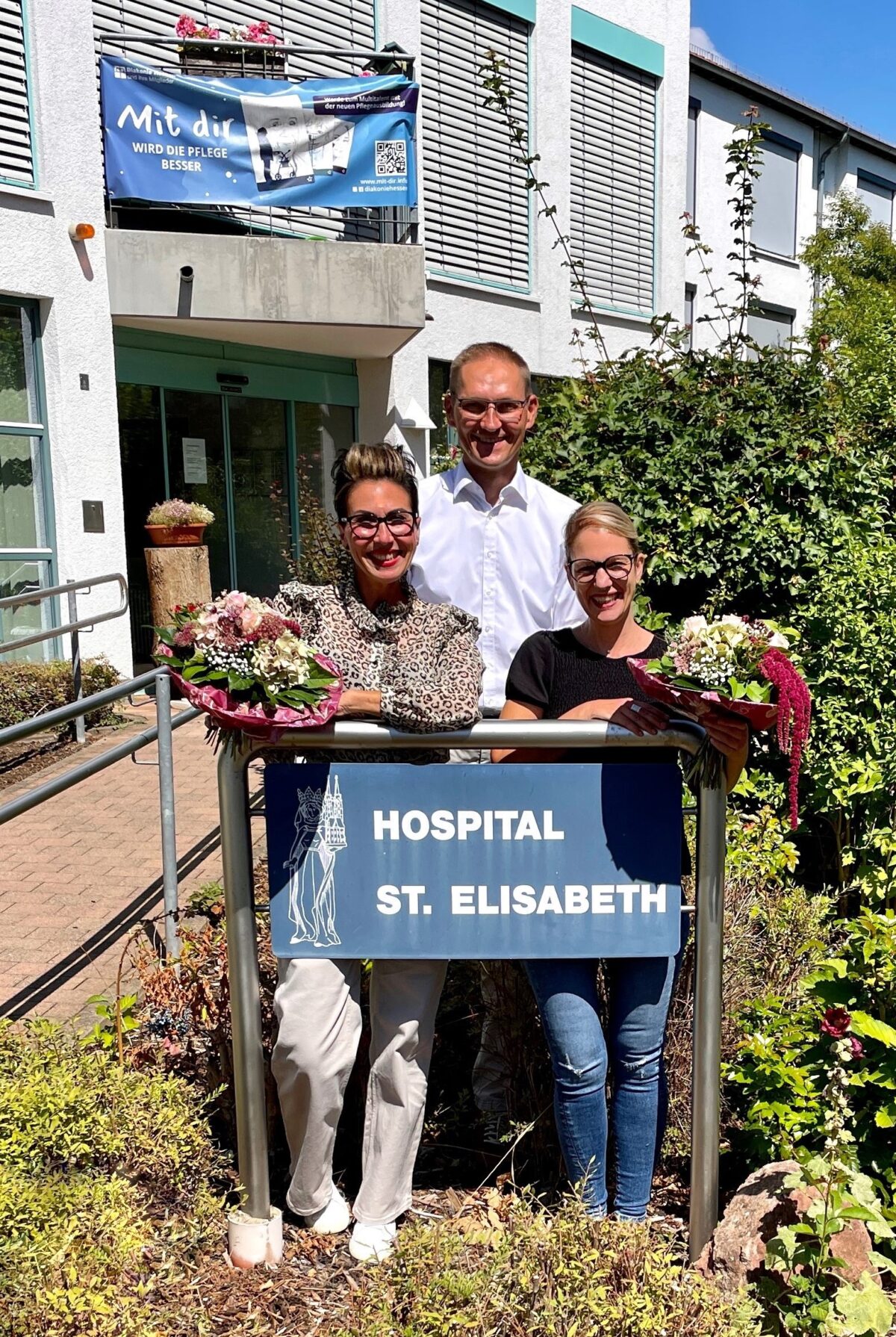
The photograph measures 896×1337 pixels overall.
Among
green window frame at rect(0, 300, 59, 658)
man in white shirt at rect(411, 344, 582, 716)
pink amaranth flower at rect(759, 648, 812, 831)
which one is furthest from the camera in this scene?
green window frame at rect(0, 300, 59, 658)

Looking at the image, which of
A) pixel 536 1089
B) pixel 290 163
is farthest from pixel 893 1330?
pixel 290 163

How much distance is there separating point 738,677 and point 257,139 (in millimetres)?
8621

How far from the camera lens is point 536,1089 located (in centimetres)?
293

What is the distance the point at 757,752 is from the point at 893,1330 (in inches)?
103

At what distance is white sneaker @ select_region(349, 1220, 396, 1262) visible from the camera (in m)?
2.50

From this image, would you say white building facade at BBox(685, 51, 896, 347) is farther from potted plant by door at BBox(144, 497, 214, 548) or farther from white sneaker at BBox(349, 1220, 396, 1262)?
white sneaker at BBox(349, 1220, 396, 1262)

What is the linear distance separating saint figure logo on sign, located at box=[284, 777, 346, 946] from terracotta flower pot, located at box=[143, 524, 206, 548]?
24.3ft

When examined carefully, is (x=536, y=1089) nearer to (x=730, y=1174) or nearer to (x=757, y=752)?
(x=730, y=1174)

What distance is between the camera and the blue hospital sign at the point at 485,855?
2346mm

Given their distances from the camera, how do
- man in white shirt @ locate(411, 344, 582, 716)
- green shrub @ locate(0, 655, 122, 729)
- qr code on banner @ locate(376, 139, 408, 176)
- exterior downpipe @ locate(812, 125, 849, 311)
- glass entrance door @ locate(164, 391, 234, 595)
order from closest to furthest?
man in white shirt @ locate(411, 344, 582, 716)
green shrub @ locate(0, 655, 122, 729)
qr code on banner @ locate(376, 139, 408, 176)
glass entrance door @ locate(164, 391, 234, 595)
exterior downpipe @ locate(812, 125, 849, 311)

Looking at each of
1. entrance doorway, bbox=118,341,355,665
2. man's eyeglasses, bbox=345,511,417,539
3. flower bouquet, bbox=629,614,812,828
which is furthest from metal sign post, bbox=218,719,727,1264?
entrance doorway, bbox=118,341,355,665

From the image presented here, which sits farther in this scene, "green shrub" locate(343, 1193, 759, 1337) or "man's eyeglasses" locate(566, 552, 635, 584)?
"man's eyeglasses" locate(566, 552, 635, 584)

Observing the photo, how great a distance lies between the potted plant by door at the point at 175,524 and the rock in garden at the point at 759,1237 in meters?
7.93

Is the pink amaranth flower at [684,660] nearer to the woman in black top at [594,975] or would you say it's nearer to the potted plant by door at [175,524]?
the woman in black top at [594,975]
